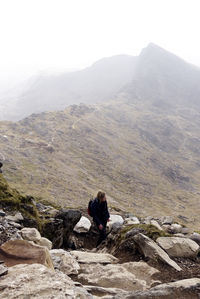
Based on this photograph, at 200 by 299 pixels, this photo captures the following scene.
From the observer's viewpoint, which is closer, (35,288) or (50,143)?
(35,288)

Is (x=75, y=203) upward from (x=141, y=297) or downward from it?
downward

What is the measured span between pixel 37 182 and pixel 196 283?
101528 millimetres

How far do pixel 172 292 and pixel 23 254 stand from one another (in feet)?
14.6

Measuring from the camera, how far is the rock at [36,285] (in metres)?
5.26

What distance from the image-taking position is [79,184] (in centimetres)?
11381

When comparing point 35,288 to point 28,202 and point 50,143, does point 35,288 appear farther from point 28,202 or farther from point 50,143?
point 50,143

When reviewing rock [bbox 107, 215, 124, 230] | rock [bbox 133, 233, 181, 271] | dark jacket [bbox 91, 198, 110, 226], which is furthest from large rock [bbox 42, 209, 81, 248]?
rock [bbox 133, 233, 181, 271]

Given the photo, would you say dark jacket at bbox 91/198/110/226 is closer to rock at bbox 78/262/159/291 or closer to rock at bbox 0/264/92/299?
rock at bbox 78/262/159/291

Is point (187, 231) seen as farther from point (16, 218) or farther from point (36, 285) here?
point (36, 285)

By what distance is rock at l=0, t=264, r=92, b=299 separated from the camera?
5.26 metres

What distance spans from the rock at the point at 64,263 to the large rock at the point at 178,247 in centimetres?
453

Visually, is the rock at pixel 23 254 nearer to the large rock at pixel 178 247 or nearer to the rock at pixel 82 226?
the large rock at pixel 178 247

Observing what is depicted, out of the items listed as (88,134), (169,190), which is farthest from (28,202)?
(88,134)

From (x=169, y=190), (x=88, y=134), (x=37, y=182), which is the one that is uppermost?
(x=88, y=134)
